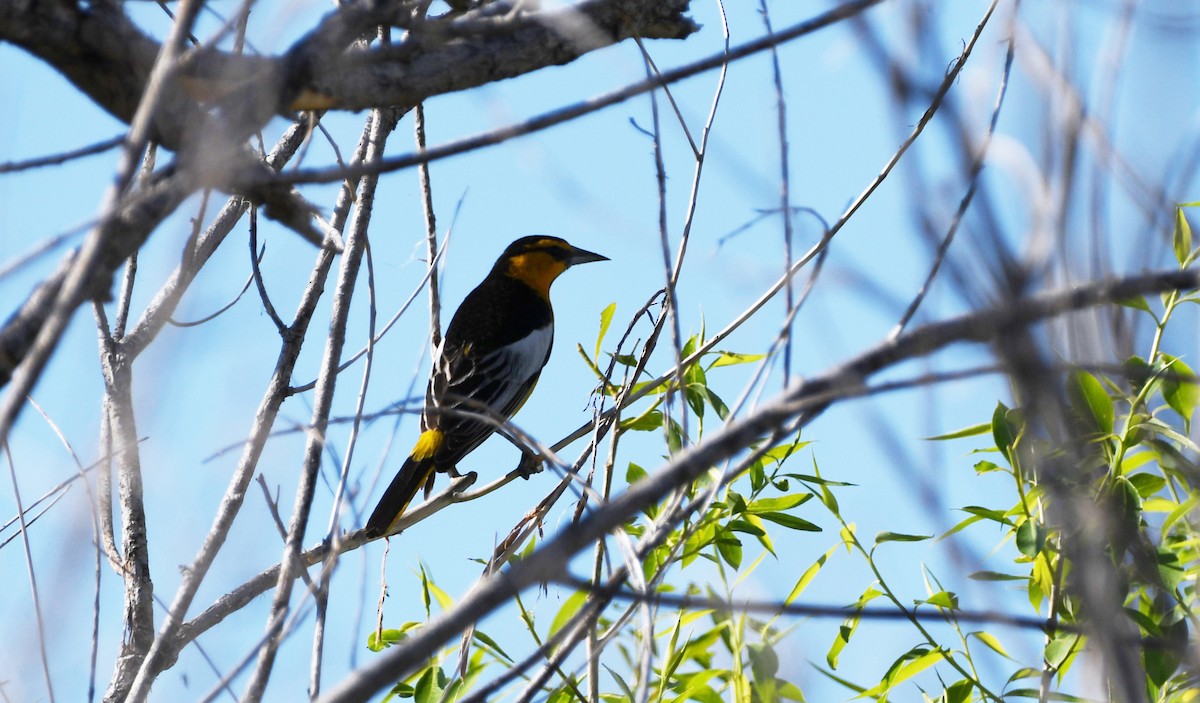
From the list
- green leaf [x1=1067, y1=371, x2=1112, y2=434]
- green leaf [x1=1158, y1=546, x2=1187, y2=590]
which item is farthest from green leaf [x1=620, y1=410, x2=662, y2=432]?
green leaf [x1=1158, y1=546, x2=1187, y2=590]

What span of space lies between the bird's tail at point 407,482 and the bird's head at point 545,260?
80.0 inches

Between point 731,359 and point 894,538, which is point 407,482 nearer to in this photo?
point 731,359

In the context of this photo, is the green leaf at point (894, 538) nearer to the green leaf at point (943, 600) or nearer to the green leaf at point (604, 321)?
the green leaf at point (943, 600)

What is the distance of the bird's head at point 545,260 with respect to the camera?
7496 millimetres

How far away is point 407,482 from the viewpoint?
17.5 feet

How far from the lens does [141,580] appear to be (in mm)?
3357

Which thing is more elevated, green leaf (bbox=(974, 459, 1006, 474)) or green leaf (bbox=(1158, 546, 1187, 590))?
green leaf (bbox=(974, 459, 1006, 474))

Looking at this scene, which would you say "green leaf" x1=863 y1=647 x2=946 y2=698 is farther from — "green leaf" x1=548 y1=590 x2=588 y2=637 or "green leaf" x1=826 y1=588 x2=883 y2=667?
"green leaf" x1=548 y1=590 x2=588 y2=637

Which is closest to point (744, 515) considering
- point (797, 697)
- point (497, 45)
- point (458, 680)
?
point (797, 697)

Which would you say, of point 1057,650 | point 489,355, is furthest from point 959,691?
point 489,355

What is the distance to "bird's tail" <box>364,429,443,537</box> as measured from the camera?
4820 mm

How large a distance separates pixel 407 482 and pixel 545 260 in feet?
8.20

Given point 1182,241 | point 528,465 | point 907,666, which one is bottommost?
point 907,666

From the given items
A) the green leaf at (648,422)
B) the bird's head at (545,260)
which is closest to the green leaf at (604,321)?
the green leaf at (648,422)
